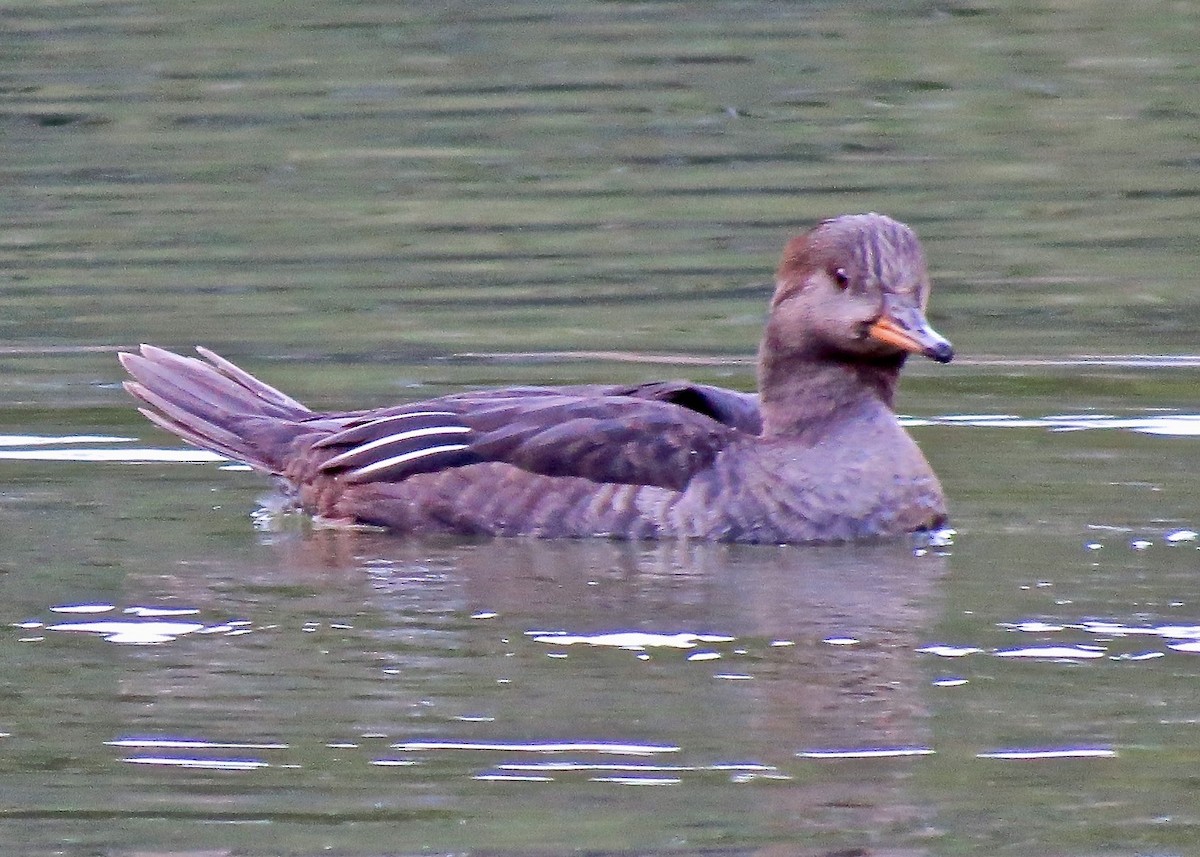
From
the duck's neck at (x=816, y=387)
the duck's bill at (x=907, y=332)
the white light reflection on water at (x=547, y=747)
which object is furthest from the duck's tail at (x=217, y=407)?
the white light reflection on water at (x=547, y=747)

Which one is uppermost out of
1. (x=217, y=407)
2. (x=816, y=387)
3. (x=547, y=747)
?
(x=816, y=387)

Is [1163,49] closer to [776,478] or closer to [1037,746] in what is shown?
[776,478]

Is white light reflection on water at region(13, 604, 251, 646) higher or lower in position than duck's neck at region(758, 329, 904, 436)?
lower

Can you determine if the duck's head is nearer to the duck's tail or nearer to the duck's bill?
the duck's bill

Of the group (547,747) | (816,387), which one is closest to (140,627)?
(547,747)

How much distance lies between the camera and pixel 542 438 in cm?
927

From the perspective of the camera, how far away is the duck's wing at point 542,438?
9203mm

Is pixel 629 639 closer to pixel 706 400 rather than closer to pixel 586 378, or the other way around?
pixel 706 400

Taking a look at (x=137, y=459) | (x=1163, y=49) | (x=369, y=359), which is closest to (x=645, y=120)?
(x=1163, y=49)

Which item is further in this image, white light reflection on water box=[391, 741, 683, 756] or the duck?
the duck

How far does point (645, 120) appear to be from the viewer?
1744cm

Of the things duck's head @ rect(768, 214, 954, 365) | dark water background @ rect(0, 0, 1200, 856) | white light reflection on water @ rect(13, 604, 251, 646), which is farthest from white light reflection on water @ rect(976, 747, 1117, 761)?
duck's head @ rect(768, 214, 954, 365)

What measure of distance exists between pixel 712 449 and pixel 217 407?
187cm

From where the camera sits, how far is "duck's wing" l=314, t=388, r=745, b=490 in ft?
30.2
